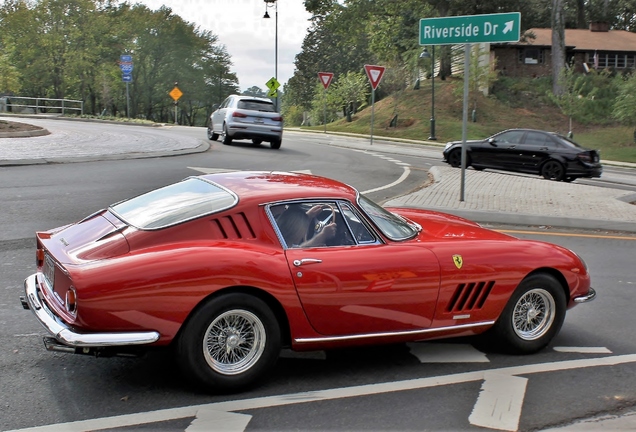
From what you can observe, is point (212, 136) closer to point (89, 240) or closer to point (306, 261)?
point (89, 240)

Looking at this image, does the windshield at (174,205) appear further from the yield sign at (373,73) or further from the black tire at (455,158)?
the yield sign at (373,73)

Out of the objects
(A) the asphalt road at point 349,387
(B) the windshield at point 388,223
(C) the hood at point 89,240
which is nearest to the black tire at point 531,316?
(A) the asphalt road at point 349,387

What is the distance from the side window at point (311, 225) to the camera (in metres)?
4.75

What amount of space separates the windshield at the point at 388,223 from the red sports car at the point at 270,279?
15 mm

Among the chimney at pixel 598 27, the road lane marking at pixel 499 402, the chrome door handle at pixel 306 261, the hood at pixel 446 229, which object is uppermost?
the chimney at pixel 598 27

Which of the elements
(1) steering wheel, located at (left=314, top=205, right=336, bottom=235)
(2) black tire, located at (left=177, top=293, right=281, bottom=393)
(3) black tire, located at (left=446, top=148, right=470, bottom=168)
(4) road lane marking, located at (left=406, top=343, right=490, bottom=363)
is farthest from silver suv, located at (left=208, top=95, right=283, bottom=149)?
(2) black tire, located at (left=177, top=293, right=281, bottom=393)

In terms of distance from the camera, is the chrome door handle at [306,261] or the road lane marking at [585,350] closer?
the chrome door handle at [306,261]

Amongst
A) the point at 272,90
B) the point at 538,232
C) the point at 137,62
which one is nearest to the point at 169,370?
the point at 538,232

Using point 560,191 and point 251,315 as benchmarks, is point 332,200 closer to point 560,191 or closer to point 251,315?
point 251,315

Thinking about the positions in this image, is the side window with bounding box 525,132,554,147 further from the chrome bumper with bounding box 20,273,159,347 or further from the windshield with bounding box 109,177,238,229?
the chrome bumper with bounding box 20,273,159,347

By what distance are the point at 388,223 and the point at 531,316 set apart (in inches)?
52.0

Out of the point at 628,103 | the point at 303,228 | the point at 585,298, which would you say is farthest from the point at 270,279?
the point at 628,103

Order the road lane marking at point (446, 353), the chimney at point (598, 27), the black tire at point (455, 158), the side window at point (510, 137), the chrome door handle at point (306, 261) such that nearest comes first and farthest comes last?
1. the chrome door handle at point (306, 261)
2. the road lane marking at point (446, 353)
3. the side window at point (510, 137)
4. the black tire at point (455, 158)
5. the chimney at point (598, 27)

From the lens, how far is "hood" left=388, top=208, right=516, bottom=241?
5.36 m
